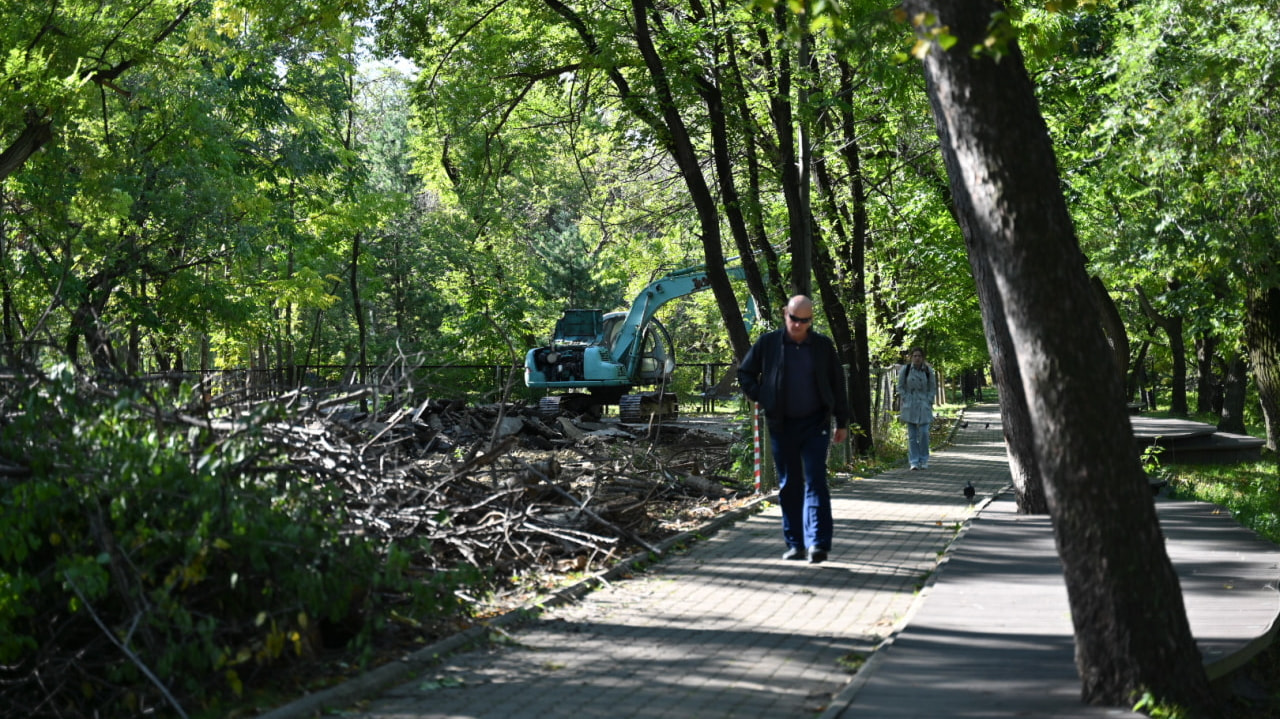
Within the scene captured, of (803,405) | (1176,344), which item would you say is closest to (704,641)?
(803,405)

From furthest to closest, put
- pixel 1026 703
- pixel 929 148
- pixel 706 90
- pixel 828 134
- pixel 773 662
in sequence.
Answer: pixel 929 148 < pixel 828 134 < pixel 706 90 < pixel 773 662 < pixel 1026 703

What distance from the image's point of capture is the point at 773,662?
7297mm

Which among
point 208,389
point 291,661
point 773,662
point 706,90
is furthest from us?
point 706,90

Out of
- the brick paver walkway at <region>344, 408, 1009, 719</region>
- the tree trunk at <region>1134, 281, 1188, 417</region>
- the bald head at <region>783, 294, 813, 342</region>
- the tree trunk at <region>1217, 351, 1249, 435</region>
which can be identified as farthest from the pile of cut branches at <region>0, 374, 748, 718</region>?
the tree trunk at <region>1134, 281, 1188, 417</region>

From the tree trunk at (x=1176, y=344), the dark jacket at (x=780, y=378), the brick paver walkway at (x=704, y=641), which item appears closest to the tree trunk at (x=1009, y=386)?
the brick paver walkway at (x=704, y=641)

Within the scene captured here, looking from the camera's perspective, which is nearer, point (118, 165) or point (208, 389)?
point (208, 389)

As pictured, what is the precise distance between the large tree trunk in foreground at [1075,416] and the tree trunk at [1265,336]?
773 inches

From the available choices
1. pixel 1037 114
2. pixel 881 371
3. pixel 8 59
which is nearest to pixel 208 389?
pixel 1037 114

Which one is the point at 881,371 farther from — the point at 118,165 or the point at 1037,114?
the point at 1037,114

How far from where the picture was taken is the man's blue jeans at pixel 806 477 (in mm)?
10227

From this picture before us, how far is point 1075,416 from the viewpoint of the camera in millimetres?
5969

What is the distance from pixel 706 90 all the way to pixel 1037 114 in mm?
13817

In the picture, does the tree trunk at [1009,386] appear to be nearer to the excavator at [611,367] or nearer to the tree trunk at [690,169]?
the tree trunk at [690,169]

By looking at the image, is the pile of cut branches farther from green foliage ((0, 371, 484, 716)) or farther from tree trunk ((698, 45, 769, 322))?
tree trunk ((698, 45, 769, 322))
